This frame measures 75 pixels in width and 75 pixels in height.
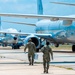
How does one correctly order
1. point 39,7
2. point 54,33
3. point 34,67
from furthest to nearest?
point 39,7
point 54,33
point 34,67

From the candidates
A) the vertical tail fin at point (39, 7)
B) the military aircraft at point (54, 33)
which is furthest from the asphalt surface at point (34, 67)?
the vertical tail fin at point (39, 7)

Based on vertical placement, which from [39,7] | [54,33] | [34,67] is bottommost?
[34,67]

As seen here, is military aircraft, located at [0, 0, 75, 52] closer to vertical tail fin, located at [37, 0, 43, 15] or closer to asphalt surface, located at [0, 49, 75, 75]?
vertical tail fin, located at [37, 0, 43, 15]

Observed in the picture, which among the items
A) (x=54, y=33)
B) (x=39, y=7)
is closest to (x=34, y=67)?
(x=54, y=33)

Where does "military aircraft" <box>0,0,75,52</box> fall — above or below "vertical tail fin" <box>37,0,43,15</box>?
below

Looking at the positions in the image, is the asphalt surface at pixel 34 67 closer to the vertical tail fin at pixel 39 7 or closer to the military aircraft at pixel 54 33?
the military aircraft at pixel 54 33

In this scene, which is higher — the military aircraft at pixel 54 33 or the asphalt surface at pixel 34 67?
the military aircraft at pixel 54 33

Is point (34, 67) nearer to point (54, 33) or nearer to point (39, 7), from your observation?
point (54, 33)

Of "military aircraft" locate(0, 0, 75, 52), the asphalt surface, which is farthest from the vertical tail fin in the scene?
the asphalt surface

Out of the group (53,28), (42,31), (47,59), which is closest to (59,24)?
(53,28)

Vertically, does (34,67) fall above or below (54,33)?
below

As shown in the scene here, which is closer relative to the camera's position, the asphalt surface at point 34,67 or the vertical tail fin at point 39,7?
the asphalt surface at point 34,67

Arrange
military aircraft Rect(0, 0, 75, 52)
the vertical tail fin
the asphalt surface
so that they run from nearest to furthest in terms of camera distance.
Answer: the asphalt surface, military aircraft Rect(0, 0, 75, 52), the vertical tail fin

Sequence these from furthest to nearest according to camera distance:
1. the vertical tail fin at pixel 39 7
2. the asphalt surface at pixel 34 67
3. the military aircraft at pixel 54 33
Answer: the vertical tail fin at pixel 39 7
the military aircraft at pixel 54 33
the asphalt surface at pixel 34 67
